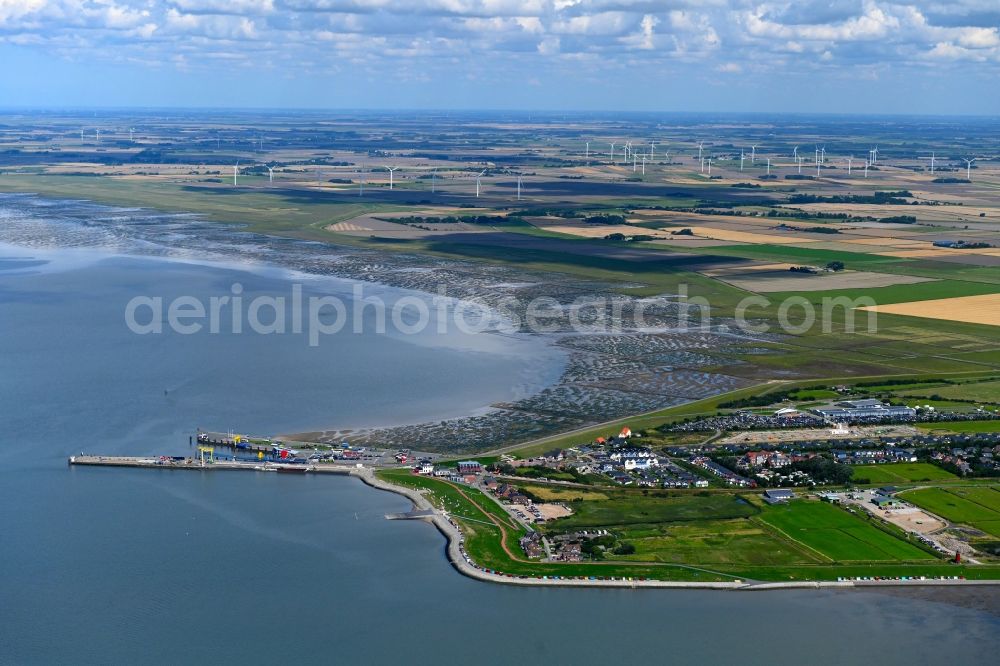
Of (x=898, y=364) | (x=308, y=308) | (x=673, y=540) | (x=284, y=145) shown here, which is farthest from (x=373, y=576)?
(x=284, y=145)

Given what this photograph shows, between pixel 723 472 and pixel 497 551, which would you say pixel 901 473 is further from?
pixel 497 551

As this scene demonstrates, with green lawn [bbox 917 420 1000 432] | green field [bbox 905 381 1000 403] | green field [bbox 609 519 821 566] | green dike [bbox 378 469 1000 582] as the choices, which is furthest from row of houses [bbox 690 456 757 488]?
green field [bbox 905 381 1000 403]

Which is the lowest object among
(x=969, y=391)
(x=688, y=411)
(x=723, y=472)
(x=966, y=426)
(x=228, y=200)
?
(x=723, y=472)

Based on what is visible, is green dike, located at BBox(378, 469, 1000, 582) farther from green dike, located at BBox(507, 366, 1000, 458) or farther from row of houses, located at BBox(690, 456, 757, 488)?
green dike, located at BBox(507, 366, 1000, 458)

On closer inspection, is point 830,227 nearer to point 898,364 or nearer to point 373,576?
point 898,364

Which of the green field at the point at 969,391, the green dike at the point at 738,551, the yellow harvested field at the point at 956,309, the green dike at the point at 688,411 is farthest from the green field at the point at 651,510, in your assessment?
the yellow harvested field at the point at 956,309

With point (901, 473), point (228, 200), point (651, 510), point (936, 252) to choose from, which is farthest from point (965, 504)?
point (228, 200)

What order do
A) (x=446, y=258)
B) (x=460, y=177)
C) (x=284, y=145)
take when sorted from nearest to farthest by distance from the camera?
(x=446, y=258) → (x=460, y=177) → (x=284, y=145)
